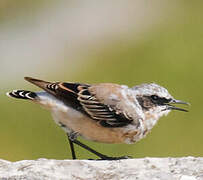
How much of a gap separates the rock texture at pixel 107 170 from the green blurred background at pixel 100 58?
20.1ft

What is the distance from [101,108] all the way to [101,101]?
3.7 inches

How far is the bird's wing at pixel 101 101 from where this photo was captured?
1139cm

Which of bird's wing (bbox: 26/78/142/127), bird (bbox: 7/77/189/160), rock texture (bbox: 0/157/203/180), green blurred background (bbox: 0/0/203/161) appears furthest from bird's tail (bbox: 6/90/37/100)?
green blurred background (bbox: 0/0/203/161)

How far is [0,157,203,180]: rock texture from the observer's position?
9.70 m

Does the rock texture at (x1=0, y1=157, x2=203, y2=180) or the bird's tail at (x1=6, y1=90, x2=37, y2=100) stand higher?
the bird's tail at (x1=6, y1=90, x2=37, y2=100)

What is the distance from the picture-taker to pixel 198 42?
2316 centimetres

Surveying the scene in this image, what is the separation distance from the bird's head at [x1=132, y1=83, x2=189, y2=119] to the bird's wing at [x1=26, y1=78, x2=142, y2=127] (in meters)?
0.17

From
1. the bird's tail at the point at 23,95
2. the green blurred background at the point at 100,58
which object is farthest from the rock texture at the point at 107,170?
the green blurred background at the point at 100,58

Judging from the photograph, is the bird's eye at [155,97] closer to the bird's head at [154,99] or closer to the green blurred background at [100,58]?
the bird's head at [154,99]

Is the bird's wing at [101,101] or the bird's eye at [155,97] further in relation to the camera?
the bird's eye at [155,97]

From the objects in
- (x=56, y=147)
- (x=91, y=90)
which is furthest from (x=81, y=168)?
(x=56, y=147)

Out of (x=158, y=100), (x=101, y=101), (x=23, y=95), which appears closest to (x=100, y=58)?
(x=158, y=100)

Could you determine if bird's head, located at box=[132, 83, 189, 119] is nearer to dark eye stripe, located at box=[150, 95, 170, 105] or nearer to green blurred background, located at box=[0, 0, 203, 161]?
dark eye stripe, located at box=[150, 95, 170, 105]

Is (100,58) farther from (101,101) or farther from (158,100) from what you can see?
(101,101)
